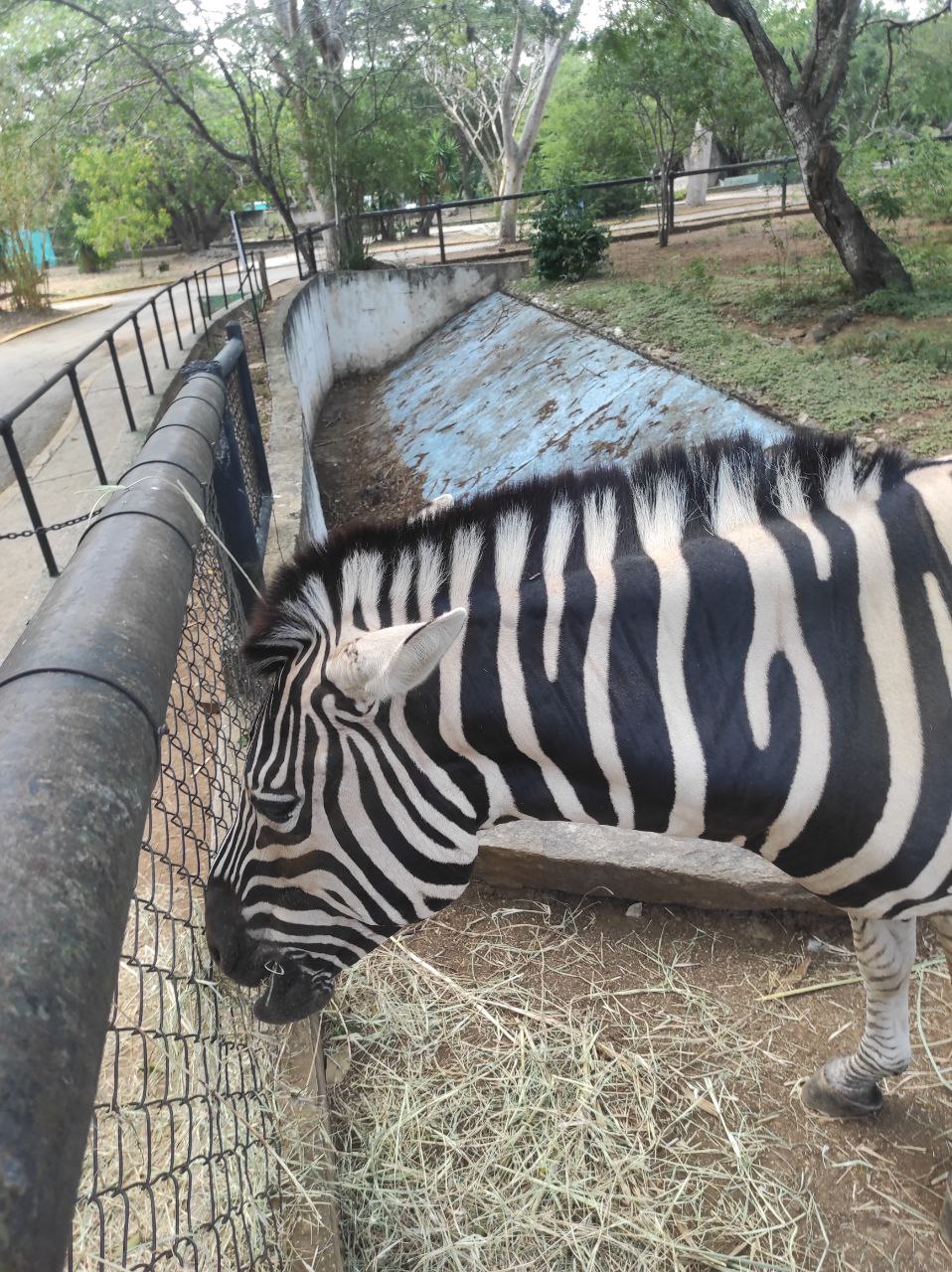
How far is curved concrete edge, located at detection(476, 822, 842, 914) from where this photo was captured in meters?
3.26

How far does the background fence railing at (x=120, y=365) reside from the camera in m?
4.69

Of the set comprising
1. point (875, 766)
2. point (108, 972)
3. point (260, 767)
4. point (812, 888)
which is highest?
point (108, 972)

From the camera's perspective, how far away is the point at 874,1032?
8.44 ft

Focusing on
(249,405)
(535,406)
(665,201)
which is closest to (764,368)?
(535,406)

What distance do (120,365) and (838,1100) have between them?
37.3ft

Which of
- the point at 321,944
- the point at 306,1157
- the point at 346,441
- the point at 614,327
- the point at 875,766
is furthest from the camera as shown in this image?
the point at 346,441

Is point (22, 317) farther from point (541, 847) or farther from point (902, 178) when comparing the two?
point (541, 847)

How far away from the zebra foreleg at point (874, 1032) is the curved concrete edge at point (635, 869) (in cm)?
63

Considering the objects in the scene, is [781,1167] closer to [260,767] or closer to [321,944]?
[321,944]

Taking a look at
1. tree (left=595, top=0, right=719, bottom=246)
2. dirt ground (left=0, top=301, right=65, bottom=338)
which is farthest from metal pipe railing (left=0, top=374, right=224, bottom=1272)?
dirt ground (left=0, top=301, right=65, bottom=338)

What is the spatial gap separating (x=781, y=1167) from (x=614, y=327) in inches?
381

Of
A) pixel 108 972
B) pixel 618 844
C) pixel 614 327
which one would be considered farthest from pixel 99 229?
pixel 108 972

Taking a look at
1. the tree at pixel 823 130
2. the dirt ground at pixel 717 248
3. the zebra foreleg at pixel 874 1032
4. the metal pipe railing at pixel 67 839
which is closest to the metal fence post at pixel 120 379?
the metal pipe railing at pixel 67 839

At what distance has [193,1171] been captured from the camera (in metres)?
2.02
